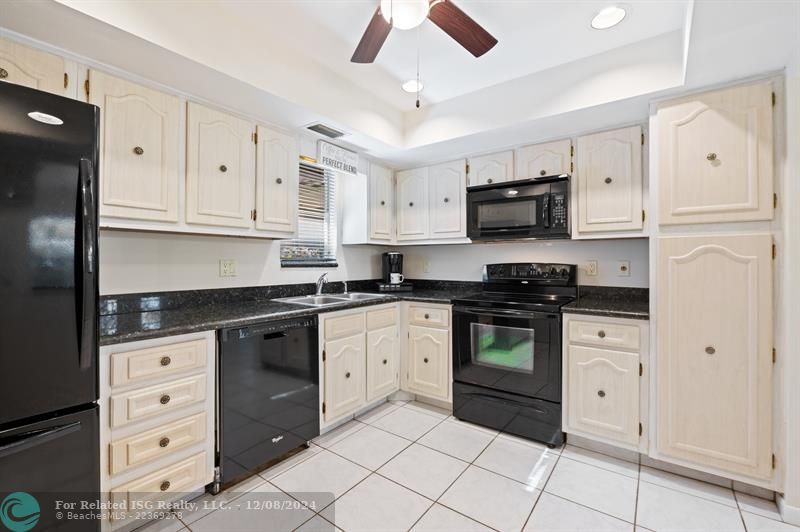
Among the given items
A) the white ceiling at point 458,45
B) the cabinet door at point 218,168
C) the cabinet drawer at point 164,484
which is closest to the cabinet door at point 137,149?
the cabinet door at point 218,168

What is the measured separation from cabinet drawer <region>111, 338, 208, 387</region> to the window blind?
3.93ft

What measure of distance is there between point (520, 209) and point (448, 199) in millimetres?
676

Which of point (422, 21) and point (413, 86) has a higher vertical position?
point (413, 86)

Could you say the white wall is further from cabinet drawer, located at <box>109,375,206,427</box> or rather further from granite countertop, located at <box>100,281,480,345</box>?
cabinet drawer, located at <box>109,375,206,427</box>

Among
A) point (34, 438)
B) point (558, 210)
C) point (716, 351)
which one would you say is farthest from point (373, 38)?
point (716, 351)

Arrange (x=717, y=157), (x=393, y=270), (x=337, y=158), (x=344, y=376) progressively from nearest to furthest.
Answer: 1. (x=717, y=157)
2. (x=344, y=376)
3. (x=337, y=158)
4. (x=393, y=270)

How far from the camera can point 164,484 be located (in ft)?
5.23

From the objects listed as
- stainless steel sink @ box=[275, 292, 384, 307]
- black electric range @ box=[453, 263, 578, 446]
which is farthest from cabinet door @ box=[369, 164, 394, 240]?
black electric range @ box=[453, 263, 578, 446]

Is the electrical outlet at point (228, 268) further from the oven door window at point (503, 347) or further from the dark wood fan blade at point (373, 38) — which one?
the oven door window at point (503, 347)

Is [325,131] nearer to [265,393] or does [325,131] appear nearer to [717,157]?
[265,393]

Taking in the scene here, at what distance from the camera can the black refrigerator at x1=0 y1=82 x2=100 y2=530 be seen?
3.53 feet

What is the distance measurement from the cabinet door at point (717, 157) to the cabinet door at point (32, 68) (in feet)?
9.80

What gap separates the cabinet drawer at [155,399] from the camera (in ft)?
4.77

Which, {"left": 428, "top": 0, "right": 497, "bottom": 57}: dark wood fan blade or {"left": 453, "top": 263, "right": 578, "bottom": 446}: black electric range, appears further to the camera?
{"left": 453, "top": 263, "right": 578, "bottom": 446}: black electric range
